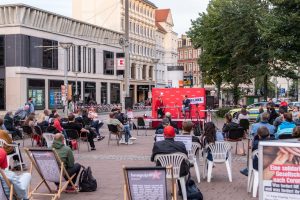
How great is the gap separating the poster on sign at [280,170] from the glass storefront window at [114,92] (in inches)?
2581

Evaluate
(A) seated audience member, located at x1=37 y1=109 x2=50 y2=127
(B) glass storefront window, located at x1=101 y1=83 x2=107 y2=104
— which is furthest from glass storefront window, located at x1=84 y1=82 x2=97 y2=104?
(A) seated audience member, located at x1=37 y1=109 x2=50 y2=127

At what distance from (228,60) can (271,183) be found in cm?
3920

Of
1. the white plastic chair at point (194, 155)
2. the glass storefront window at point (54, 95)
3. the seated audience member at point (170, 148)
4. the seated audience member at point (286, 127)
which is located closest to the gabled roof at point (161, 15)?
the glass storefront window at point (54, 95)

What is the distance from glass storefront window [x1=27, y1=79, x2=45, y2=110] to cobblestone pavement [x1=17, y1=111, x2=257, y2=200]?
33.0 m

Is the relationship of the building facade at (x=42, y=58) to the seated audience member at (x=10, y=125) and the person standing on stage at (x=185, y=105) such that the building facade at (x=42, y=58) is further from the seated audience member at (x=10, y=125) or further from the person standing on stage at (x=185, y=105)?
the seated audience member at (x=10, y=125)

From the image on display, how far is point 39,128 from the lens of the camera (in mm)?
17672

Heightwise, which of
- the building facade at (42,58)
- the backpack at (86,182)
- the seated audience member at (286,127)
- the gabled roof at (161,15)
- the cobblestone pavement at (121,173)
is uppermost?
the gabled roof at (161,15)

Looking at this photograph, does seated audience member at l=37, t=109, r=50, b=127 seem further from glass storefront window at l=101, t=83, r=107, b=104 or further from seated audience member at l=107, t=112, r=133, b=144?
glass storefront window at l=101, t=83, r=107, b=104

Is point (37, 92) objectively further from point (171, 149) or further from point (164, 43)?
point (164, 43)

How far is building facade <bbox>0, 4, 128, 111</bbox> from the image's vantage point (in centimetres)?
5038

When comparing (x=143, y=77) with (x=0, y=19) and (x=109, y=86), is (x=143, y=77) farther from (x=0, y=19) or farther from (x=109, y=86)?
(x=0, y=19)

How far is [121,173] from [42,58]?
43108 mm

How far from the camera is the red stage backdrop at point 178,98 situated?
30.3 meters

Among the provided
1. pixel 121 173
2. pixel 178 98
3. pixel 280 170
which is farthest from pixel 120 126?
pixel 280 170
